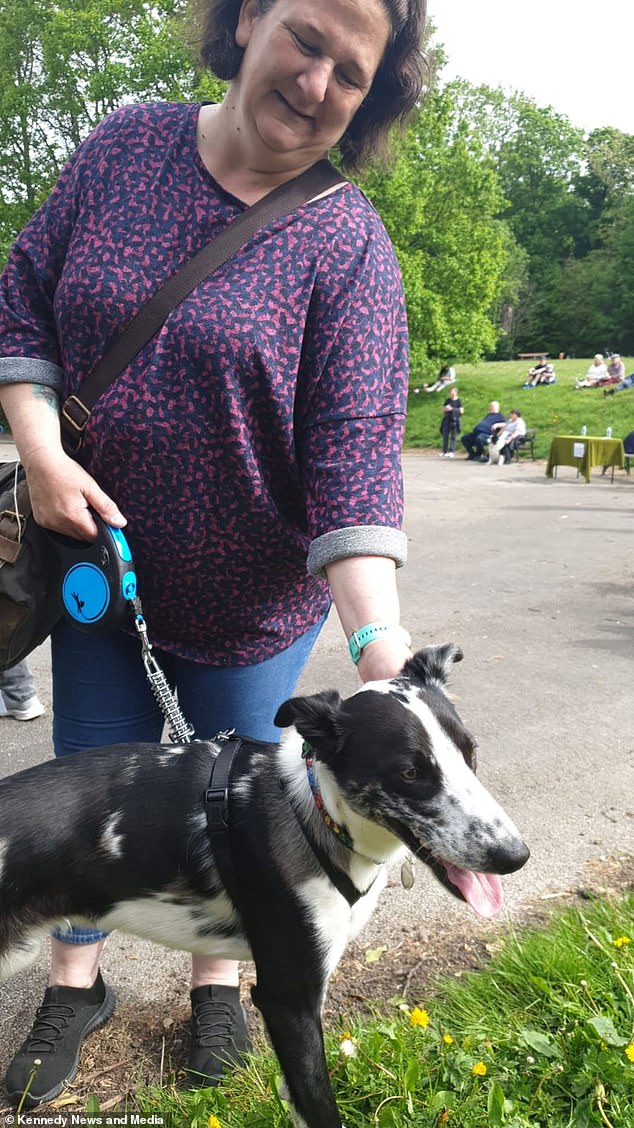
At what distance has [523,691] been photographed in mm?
5734

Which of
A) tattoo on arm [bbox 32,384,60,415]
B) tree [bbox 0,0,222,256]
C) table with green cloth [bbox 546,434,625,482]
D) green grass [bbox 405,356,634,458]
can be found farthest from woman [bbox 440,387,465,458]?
tattoo on arm [bbox 32,384,60,415]

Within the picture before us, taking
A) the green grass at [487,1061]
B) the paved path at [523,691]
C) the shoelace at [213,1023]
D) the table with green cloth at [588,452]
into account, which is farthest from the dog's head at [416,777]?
the table with green cloth at [588,452]

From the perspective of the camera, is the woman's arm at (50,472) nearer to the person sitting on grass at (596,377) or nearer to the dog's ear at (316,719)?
the dog's ear at (316,719)

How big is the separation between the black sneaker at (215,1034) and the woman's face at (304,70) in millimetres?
2274

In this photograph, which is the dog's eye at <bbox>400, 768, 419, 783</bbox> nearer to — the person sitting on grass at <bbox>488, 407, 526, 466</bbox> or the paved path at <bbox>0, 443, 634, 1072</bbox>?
the paved path at <bbox>0, 443, 634, 1072</bbox>

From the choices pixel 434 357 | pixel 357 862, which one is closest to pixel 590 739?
pixel 357 862

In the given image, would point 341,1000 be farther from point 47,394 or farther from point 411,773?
point 47,394

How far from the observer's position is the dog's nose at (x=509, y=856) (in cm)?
170

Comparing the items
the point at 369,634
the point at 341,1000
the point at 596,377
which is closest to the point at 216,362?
the point at 369,634

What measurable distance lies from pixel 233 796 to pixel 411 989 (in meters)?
1.19

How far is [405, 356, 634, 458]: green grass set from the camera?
1043 inches

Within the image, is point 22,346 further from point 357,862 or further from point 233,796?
point 357,862

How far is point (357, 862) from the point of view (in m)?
2.03

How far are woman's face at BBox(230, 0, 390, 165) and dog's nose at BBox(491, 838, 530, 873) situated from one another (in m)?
1.60
